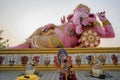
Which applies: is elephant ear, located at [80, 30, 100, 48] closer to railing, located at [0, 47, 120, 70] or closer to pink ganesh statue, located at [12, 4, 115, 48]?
pink ganesh statue, located at [12, 4, 115, 48]

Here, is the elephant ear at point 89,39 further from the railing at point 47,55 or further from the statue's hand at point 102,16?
the statue's hand at point 102,16

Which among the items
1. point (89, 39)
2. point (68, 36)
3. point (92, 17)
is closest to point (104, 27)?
point (92, 17)

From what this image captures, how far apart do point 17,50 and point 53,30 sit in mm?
Result: 1424

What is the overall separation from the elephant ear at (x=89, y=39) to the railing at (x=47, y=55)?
262mm

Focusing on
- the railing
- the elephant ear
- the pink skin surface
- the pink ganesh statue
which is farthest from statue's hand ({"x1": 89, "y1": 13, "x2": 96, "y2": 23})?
the railing

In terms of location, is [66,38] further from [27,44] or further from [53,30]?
[27,44]

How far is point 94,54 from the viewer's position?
5.00 metres

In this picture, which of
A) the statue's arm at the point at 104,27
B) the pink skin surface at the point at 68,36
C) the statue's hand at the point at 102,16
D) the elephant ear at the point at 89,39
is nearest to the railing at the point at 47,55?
the elephant ear at the point at 89,39

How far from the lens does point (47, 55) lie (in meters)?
5.03

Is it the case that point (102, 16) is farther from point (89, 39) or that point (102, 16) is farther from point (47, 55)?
point (47, 55)

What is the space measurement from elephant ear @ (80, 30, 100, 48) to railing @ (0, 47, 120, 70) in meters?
0.26

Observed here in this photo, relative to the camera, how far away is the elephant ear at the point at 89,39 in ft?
17.1

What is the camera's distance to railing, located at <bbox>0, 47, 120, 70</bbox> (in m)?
4.82

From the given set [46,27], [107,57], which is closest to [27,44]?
[46,27]
